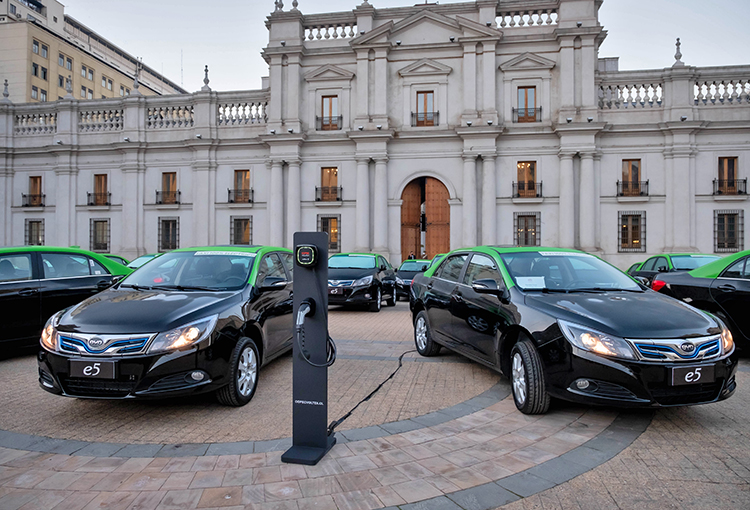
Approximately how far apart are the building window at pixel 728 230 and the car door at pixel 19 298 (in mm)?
28706

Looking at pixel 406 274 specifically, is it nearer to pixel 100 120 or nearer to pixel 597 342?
pixel 597 342

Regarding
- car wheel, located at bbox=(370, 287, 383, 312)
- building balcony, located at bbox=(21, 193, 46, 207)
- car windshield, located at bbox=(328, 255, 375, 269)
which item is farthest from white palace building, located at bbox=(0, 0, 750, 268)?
car wheel, located at bbox=(370, 287, 383, 312)

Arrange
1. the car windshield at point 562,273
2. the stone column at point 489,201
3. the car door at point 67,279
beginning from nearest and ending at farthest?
1. the car windshield at point 562,273
2. the car door at point 67,279
3. the stone column at point 489,201

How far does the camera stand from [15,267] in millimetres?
6902

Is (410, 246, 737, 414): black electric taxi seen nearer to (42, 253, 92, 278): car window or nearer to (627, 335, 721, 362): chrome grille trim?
(627, 335, 721, 362): chrome grille trim

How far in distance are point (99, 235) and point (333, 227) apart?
15388mm

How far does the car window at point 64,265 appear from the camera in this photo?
23.8 ft

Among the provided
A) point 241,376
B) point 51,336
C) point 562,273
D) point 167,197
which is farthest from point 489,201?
point 51,336

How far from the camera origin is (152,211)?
96.1ft

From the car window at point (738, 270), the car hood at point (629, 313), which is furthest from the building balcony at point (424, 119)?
the car hood at point (629, 313)

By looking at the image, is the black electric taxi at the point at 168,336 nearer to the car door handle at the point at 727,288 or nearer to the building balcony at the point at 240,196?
the car door handle at the point at 727,288

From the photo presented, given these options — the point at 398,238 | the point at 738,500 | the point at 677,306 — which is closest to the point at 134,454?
the point at 738,500

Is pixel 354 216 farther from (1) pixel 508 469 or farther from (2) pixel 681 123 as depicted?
(1) pixel 508 469

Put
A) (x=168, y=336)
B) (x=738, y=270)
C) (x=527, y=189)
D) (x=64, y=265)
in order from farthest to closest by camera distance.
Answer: (x=527, y=189)
(x=64, y=265)
(x=738, y=270)
(x=168, y=336)
